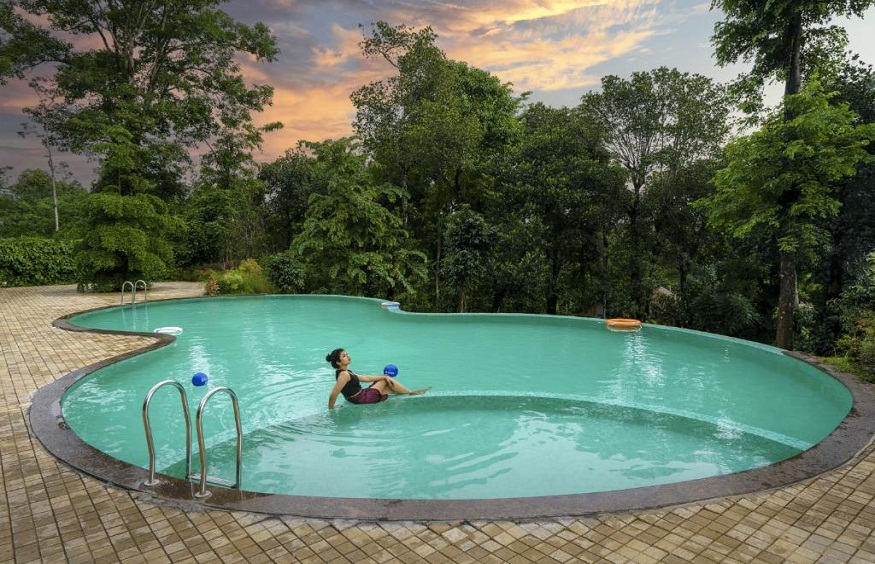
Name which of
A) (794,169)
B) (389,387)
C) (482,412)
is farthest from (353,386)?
(794,169)

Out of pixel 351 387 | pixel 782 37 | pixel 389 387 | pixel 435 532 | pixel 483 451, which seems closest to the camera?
pixel 435 532

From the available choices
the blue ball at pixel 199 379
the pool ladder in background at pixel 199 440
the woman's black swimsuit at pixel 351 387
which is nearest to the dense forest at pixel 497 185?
the woman's black swimsuit at pixel 351 387

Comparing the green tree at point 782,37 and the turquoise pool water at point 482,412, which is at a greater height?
the green tree at point 782,37

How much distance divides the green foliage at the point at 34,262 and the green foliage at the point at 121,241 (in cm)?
337

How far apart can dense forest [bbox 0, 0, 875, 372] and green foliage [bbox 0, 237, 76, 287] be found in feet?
0.20

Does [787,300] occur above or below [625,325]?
above

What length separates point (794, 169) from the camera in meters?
8.57

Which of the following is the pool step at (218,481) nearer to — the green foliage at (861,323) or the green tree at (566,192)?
the green foliage at (861,323)

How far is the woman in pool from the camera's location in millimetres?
5824

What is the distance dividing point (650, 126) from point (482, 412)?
11.2m

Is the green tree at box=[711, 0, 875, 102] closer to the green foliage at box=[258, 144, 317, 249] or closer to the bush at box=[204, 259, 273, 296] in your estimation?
the bush at box=[204, 259, 273, 296]

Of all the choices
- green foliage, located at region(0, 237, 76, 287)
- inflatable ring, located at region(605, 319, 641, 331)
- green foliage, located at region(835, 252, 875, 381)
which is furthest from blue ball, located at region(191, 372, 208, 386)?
green foliage, located at region(0, 237, 76, 287)

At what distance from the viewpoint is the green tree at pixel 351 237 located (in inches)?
590

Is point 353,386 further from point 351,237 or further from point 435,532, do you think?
point 351,237
